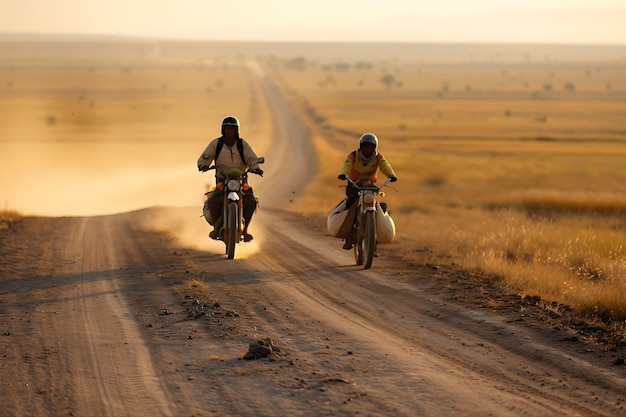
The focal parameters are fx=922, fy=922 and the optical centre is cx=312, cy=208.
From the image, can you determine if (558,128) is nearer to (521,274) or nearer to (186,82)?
(521,274)

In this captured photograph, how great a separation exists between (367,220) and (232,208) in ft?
7.08

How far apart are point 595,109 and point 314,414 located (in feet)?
287

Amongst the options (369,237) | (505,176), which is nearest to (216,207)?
(369,237)

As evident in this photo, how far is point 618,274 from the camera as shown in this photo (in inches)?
538

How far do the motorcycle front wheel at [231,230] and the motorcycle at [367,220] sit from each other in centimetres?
187

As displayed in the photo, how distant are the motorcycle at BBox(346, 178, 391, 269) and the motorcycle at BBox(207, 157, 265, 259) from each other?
170 centimetres

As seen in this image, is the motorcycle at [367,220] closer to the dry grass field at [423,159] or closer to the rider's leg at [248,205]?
the dry grass field at [423,159]

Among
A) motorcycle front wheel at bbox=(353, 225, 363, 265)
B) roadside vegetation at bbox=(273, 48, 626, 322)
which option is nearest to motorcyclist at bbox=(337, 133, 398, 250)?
motorcycle front wheel at bbox=(353, 225, 363, 265)

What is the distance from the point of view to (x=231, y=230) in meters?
14.5

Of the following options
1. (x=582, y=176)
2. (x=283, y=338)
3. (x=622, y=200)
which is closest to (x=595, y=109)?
(x=582, y=176)

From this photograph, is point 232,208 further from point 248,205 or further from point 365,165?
point 365,165

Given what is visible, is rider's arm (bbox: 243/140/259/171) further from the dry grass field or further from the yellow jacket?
the dry grass field

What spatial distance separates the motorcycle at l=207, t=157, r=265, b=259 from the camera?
1441 cm

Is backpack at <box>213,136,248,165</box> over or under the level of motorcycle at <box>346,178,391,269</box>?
over
